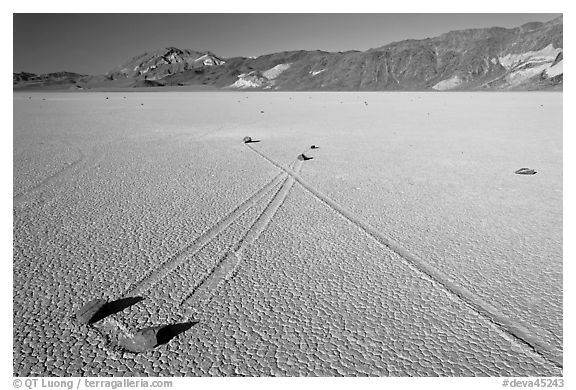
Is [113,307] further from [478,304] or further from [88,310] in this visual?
[478,304]

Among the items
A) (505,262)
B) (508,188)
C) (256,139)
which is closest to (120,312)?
(505,262)

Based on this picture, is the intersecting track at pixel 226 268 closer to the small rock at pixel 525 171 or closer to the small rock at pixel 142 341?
the small rock at pixel 142 341

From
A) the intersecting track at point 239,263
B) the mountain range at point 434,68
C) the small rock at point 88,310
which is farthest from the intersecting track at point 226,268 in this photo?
the mountain range at point 434,68

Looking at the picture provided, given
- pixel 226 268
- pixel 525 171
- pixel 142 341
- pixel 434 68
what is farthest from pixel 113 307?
pixel 434 68

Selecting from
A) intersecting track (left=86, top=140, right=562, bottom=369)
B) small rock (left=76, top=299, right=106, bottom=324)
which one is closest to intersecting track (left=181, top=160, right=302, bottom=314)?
intersecting track (left=86, top=140, right=562, bottom=369)

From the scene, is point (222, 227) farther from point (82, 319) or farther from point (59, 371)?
point (59, 371)
